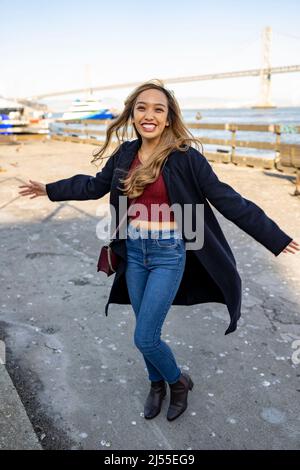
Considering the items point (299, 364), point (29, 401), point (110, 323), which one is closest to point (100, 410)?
point (29, 401)

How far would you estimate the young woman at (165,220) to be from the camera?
7.93 feet

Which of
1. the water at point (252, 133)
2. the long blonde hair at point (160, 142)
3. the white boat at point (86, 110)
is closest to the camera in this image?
the long blonde hair at point (160, 142)

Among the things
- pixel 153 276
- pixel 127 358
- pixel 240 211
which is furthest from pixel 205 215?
pixel 127 358

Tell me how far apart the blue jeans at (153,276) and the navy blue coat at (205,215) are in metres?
0.11

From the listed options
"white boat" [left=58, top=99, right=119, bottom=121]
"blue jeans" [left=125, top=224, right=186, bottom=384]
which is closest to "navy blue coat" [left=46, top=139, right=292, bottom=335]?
Answer: "blue jeans" [left=125, top=224, right=186, bottom=384]

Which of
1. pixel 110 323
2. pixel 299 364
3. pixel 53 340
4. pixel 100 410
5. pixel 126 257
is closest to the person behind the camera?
pixel 126 257

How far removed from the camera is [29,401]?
282 centimetres

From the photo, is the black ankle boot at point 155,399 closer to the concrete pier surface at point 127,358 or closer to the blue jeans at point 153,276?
the concrete pier surface at point 127,358

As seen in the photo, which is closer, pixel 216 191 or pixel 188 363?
pixel 216 191

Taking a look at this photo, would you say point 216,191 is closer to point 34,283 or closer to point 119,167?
point 119,167

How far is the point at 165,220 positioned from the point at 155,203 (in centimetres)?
11

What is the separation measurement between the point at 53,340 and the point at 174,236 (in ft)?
5.50

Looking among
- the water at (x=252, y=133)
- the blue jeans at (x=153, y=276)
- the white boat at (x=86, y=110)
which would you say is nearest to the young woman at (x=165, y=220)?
the blue jeans at (x=153, y=276)

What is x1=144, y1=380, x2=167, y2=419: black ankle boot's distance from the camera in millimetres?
2716
